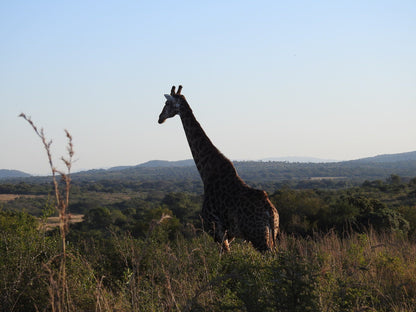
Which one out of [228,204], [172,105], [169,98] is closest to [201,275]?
[228,204]

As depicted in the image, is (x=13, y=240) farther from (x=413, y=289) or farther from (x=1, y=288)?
(x=413, y=289)

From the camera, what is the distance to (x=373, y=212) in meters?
16.1

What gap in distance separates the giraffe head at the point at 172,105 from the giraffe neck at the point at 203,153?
11cm

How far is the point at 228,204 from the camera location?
755 cm

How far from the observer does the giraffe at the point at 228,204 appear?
715cm

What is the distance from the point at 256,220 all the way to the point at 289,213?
42.9ft

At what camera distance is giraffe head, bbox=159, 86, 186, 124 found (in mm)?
9492

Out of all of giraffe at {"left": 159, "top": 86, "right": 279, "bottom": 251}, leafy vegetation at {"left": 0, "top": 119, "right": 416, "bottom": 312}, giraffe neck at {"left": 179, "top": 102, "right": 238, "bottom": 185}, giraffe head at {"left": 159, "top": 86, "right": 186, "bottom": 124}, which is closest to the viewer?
leafy vegetation at {"left": 0, "top": 119, "right": 416, "bottom": 312}

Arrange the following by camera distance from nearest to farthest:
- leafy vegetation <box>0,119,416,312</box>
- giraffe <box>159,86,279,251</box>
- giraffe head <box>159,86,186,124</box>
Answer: leafy vegetation <box>0,119,416,312</box> < giraffe <box>159,86,279,251</box> < giraffe head <box>159,86,186,124</box>

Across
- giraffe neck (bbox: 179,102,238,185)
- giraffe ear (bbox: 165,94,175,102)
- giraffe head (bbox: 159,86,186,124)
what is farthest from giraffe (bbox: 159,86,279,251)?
giraffe ear (bbox: 165,94,175,102)

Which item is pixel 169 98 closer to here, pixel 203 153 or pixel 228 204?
pixel 203 153

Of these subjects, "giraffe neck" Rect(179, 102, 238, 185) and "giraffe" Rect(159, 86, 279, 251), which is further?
"giraffe neck" Rect(179, 102, 238, 185)

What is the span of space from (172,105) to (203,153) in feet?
4.83

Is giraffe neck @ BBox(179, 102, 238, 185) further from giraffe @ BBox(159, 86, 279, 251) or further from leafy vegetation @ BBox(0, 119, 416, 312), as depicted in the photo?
leafy vegetation @ BBox(0, 119, 416, 312)
